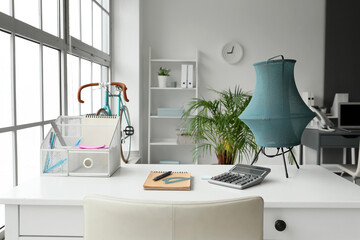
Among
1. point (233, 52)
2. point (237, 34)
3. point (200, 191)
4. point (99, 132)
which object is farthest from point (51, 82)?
point (237, 34)

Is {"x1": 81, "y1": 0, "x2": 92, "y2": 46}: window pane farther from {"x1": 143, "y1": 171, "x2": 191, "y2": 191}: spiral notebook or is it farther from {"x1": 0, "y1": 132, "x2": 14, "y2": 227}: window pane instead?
{"x1": 143, "y1": 171, "x2": 191, "y2": 191}: spiral notebook

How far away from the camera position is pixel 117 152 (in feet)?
5.40

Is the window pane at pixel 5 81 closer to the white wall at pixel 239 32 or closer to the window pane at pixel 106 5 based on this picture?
the window pane at pixel 106 5

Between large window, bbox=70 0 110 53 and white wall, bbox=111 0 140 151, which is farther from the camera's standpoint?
white wall, bbox=111 0 140 151

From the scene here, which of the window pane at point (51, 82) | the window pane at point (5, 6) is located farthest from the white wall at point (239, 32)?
the window pane at point (5, 6)

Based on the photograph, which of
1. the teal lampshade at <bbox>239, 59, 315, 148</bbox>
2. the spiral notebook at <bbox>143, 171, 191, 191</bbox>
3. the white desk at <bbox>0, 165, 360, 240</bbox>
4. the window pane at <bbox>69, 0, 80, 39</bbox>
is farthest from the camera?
the window pane at <bbox>69, 0, 80, 39</bbox>

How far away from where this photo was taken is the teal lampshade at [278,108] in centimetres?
142

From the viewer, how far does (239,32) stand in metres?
4.44

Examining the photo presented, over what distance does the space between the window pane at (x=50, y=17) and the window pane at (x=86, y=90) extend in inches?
23.1

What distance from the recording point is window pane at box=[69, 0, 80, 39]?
2588 mm

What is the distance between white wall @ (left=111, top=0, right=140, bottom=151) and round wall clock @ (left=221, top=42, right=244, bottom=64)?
1199 millimetres

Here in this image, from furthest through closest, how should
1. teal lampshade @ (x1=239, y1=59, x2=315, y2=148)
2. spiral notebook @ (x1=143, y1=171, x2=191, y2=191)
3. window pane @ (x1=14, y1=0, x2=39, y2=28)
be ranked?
window pane @ (x1=14, y1=0, x2=39, y2=28) < teal lampshade @ (x1=239, y1=59, x2=315, y2=148) < spiral notebook @ (x1=143, y1=171, x2=191, y2=191)

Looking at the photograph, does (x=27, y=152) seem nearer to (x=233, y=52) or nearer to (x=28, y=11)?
(x=28, y=11)

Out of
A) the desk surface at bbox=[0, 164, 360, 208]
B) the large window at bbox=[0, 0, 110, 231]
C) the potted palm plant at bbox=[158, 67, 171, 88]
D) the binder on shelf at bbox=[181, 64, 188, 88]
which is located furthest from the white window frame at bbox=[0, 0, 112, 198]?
the binder on shelf at bbox=[181, 64, 188, 88]
